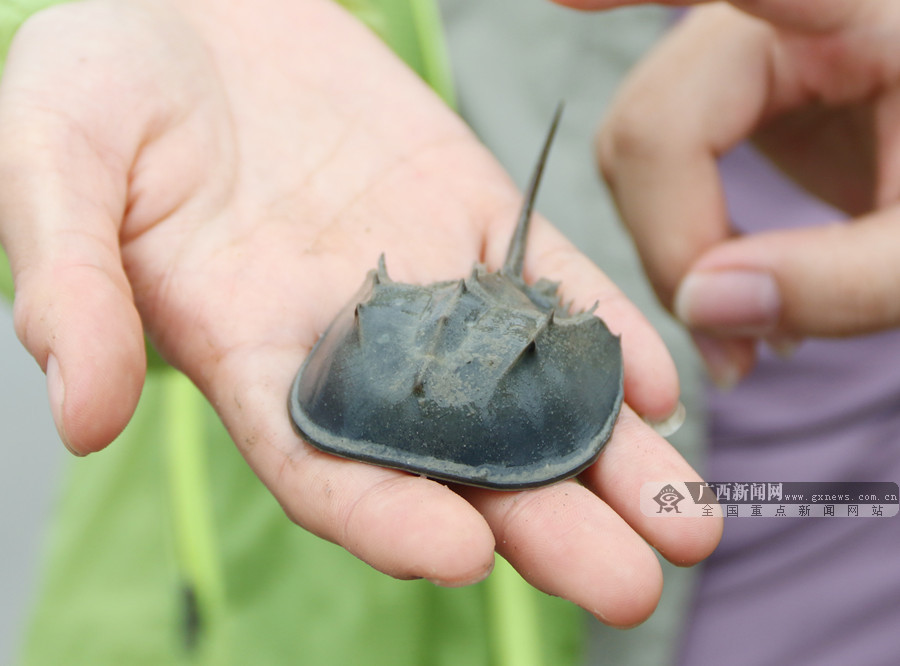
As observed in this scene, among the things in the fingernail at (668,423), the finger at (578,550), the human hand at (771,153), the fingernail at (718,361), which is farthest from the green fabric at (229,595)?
the human hand at (771,153)

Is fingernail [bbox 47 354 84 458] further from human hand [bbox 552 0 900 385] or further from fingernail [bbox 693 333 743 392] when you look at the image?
fingernail [bbox 693 333 743 392]

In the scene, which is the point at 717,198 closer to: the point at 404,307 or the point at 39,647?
the point at 404,307

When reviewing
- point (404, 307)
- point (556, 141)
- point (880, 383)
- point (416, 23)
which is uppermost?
point (416, 23)

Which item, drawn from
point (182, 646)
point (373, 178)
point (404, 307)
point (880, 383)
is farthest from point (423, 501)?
point (880, 383)

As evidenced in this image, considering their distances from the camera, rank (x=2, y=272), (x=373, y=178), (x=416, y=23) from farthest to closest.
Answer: (x=416, y=23) < (x=373, y=178) < (x=2, y=272)

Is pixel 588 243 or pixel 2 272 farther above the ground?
pixel 2 272

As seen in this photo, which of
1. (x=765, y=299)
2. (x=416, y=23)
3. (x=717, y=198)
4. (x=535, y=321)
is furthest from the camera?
(x=416, y=23)

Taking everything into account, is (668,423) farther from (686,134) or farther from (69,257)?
(69,257)

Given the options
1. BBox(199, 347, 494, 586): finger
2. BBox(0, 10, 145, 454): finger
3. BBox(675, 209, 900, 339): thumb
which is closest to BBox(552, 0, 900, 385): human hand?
BBox(675, 209, 900, 339): thumb
